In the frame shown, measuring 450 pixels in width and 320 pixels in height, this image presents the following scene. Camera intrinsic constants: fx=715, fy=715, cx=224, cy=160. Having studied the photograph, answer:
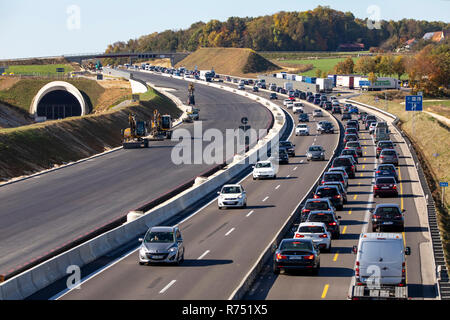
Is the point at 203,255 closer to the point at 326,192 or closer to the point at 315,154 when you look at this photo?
the point at 326,192

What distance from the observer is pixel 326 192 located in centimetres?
4053

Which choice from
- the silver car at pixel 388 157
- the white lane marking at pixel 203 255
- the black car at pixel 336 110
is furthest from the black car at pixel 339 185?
the black car at pixel 336 110

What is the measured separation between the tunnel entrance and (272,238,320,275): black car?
107715mm

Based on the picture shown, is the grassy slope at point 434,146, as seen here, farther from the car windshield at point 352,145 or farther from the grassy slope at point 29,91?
the grassy slope at point 29,91

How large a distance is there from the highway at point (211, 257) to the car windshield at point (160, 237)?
103cm

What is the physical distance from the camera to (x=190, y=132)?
3408 inches

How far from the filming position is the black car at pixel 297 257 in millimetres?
25466

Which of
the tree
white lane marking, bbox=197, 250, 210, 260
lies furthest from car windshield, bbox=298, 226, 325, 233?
the tree

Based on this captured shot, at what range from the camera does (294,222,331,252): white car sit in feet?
97.5

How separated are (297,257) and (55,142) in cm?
4703

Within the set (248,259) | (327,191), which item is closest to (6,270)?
(248,259)

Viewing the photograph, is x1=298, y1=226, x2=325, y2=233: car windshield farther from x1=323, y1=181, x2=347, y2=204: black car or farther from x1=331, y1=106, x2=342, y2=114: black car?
x1=331, y1=106, x2=342, y2=114: black car

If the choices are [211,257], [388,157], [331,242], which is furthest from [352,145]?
[211,257]
